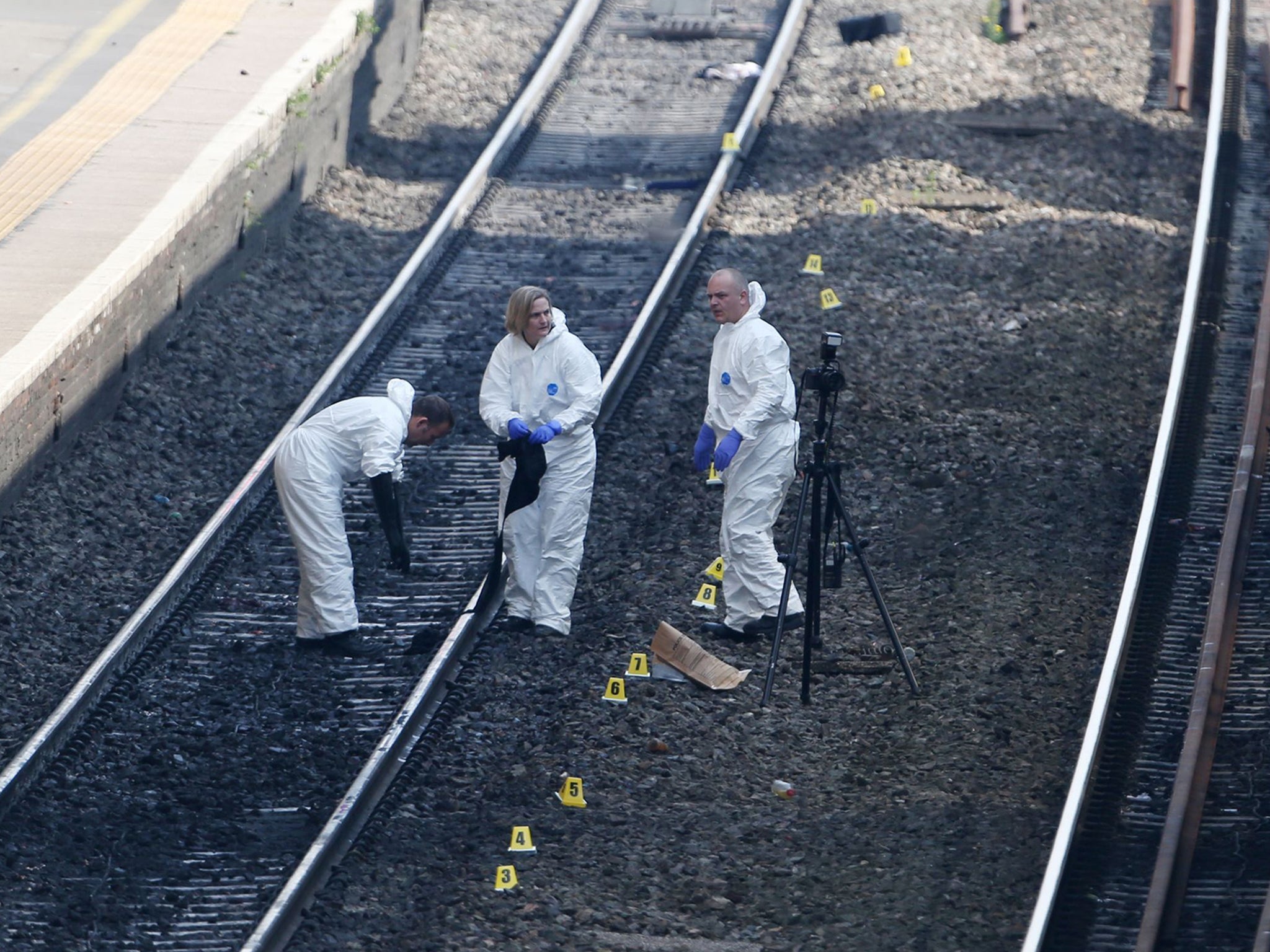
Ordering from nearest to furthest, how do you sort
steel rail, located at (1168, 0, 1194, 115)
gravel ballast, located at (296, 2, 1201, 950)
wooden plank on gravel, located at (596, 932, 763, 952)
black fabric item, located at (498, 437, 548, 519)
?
wooden plank on gravel, located at (596, 932, 763, 952) < gravel ballast, located at (296, 2, 1201, 950) < black fabric item, located at (498, 437, 548, 519) < steel rail, located at (1168, 0, 1194, 115)

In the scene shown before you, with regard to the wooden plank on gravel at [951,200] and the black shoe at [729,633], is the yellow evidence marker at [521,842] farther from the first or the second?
the wooden plank on gravel at [951,200]

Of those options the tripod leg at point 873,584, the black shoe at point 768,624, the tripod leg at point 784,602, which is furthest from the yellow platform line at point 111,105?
the tripod leg at point 873,584

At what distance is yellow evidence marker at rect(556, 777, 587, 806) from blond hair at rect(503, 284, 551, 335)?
2398 millimetres

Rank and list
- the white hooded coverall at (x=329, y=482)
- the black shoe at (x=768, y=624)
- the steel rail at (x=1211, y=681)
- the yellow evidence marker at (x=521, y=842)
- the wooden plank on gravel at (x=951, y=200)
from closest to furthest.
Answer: the steel rail at (x=1211, y=681)
the yellow evidence marker at (x=521, y=842)
the white hooded coverall at (x=329, y=482)
the black shoe at (x=768, y=624)
the wooden plank on gravel at (x=951, y=200)

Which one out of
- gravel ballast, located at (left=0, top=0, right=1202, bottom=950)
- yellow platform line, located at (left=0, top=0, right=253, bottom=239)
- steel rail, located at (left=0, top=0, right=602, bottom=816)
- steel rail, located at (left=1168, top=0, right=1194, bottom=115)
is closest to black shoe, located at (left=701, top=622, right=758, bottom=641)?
gravel ballast, located at (left=0, top=0, right=1202, bottom=950)

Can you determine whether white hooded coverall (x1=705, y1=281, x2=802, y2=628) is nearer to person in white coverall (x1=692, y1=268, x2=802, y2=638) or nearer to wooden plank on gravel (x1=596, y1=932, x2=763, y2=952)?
person in white coverall (x1=692, y1=268, x2=802, y2=638)

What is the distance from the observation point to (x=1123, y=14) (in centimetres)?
1747

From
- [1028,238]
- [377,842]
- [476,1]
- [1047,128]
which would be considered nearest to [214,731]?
[377,842]

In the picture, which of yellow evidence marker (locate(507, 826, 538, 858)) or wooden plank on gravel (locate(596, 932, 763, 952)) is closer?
wooden plank on gravel (locate(596, 932, 763, 952))

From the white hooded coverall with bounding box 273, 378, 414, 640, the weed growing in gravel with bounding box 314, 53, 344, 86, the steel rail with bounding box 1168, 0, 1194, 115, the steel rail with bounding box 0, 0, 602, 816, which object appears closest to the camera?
the steel rail with bounding box 0, 0, 602, 816

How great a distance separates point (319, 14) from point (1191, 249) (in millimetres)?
8205

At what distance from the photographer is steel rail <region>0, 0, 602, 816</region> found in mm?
8227

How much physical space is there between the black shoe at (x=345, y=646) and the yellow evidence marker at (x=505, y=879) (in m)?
2.11

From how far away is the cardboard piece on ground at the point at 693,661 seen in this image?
887cm
